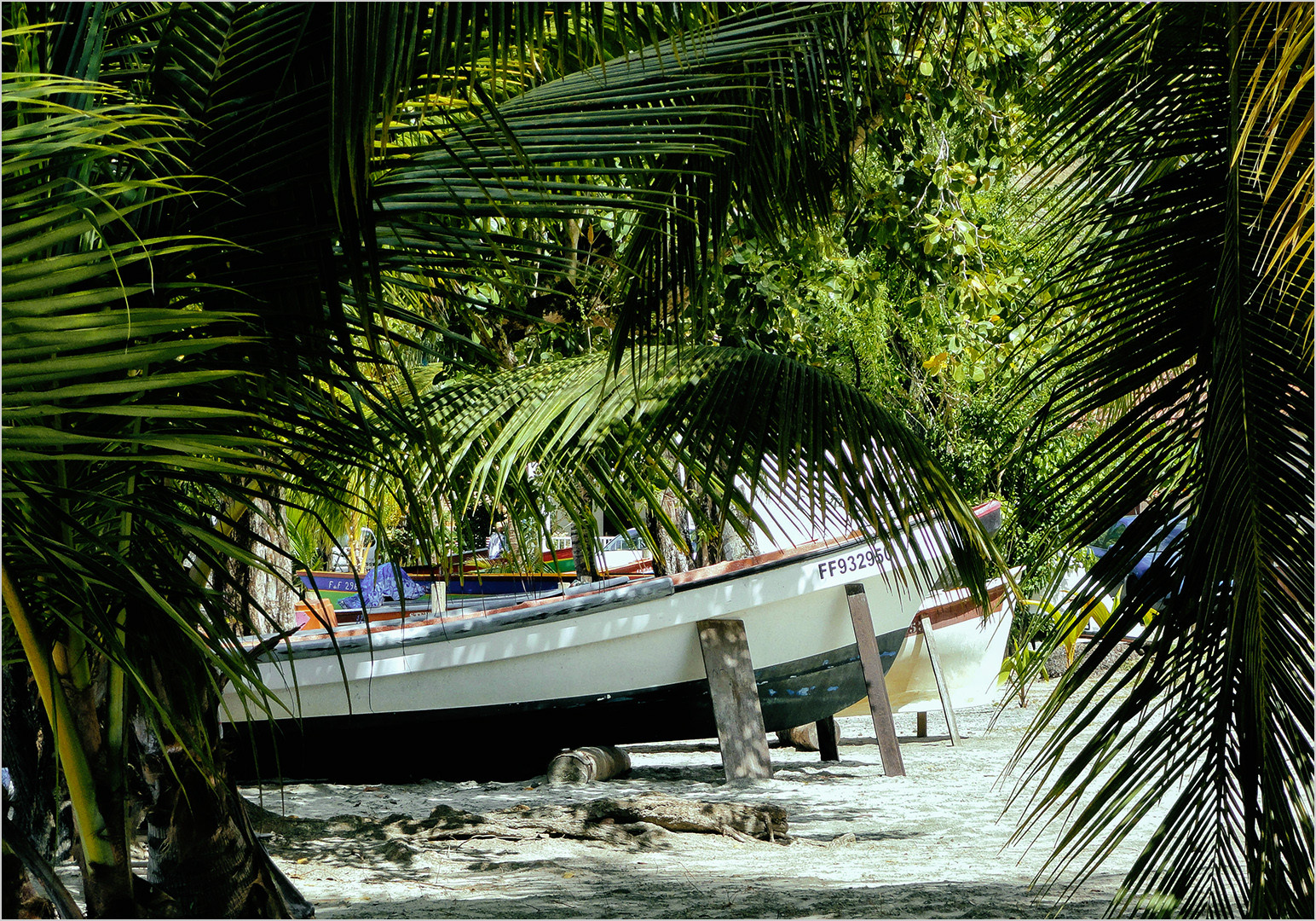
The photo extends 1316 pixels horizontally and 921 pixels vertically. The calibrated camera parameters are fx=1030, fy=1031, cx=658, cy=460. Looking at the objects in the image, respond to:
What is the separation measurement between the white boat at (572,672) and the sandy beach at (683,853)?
13.8 inches

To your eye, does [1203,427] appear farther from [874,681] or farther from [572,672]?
[572,672]

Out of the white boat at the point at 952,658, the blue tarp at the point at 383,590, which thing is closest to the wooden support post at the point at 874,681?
the white boat at the point at 952,658

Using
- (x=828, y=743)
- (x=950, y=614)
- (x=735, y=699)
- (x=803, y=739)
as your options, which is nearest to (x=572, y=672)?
(x=735, y=699)

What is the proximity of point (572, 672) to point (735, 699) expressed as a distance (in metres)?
1.29

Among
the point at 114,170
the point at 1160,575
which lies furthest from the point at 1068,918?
the point at 114,170

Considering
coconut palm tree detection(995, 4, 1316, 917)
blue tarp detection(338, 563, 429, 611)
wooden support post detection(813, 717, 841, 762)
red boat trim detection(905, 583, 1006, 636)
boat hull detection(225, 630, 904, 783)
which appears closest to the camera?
coconut palm tree detection(995, 4, 1316, 917)

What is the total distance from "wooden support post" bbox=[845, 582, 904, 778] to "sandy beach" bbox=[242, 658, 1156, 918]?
158mm

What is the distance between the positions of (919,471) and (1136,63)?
1.35 m

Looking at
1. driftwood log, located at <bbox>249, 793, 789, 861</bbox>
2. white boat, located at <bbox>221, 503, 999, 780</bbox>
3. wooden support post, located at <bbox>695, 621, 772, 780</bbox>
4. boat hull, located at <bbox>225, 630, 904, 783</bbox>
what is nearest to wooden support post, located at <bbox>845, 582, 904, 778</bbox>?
white boat, located at <bbox>221, 503, 999, 780</bbox>

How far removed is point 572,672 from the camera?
800 cm

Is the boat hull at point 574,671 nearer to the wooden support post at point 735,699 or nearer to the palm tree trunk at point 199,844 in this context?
the wooden support post at point 735,699

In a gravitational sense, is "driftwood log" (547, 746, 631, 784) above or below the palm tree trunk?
below

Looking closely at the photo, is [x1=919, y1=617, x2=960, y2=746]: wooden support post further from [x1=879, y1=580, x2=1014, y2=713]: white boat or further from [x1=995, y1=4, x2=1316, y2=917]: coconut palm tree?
[x1=995, y1=4, x2=1316, y2=917]: coconut palm tree

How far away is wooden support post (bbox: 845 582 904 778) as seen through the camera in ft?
25.3
